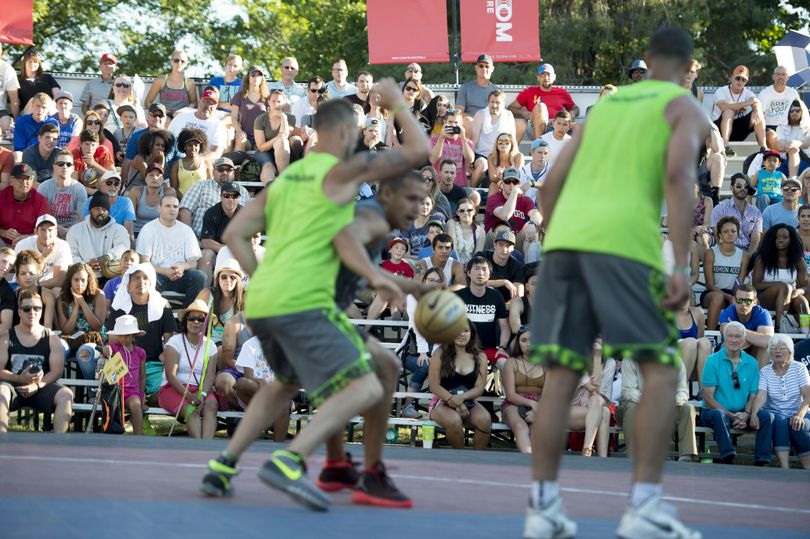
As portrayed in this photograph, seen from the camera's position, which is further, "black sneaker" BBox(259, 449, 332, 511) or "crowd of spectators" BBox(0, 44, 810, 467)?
"crowd of spectators" BBox(0, 44, 810, 467)

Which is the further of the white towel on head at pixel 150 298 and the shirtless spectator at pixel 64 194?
the shirtless spectator at pixel 64 194

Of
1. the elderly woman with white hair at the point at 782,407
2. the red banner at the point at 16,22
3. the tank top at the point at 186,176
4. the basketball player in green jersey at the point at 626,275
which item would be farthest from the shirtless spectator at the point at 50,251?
the basketball player in green jersey at the point at 626,275

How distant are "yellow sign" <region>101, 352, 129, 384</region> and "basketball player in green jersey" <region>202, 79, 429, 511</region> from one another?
6261 millimetres

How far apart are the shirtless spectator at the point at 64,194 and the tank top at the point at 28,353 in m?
2.88

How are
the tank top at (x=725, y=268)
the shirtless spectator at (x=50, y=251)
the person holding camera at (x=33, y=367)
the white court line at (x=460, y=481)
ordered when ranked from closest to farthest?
the white court line at (x=460, y=481)
the person holding camera at (x=33, y=367)
the shirtless spectator at (x=50, y=251)
the tank top at (x=725, y=268)

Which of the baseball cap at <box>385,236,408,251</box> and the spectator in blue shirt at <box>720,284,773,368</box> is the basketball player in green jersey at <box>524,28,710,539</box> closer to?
the spectator in blue shirt at <box>720,284,773,368</box>

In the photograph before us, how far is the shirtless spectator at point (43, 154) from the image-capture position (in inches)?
628

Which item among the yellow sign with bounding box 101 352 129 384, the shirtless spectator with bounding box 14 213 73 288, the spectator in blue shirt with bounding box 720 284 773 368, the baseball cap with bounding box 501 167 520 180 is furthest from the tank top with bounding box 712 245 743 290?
the shirtless spectator with bounding box 14 213 73 288

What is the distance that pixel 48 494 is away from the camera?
20.5 feet

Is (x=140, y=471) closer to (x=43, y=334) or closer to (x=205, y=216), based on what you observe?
(x=43, y=334)

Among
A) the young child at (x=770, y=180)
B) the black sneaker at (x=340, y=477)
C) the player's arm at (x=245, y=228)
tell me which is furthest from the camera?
the young child at (x=770, y=180)

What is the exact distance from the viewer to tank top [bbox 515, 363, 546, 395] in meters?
12.8

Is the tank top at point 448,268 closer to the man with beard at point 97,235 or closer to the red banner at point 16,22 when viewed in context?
the man with beard at point 97,235

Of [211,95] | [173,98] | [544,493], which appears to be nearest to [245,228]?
[544,493]
